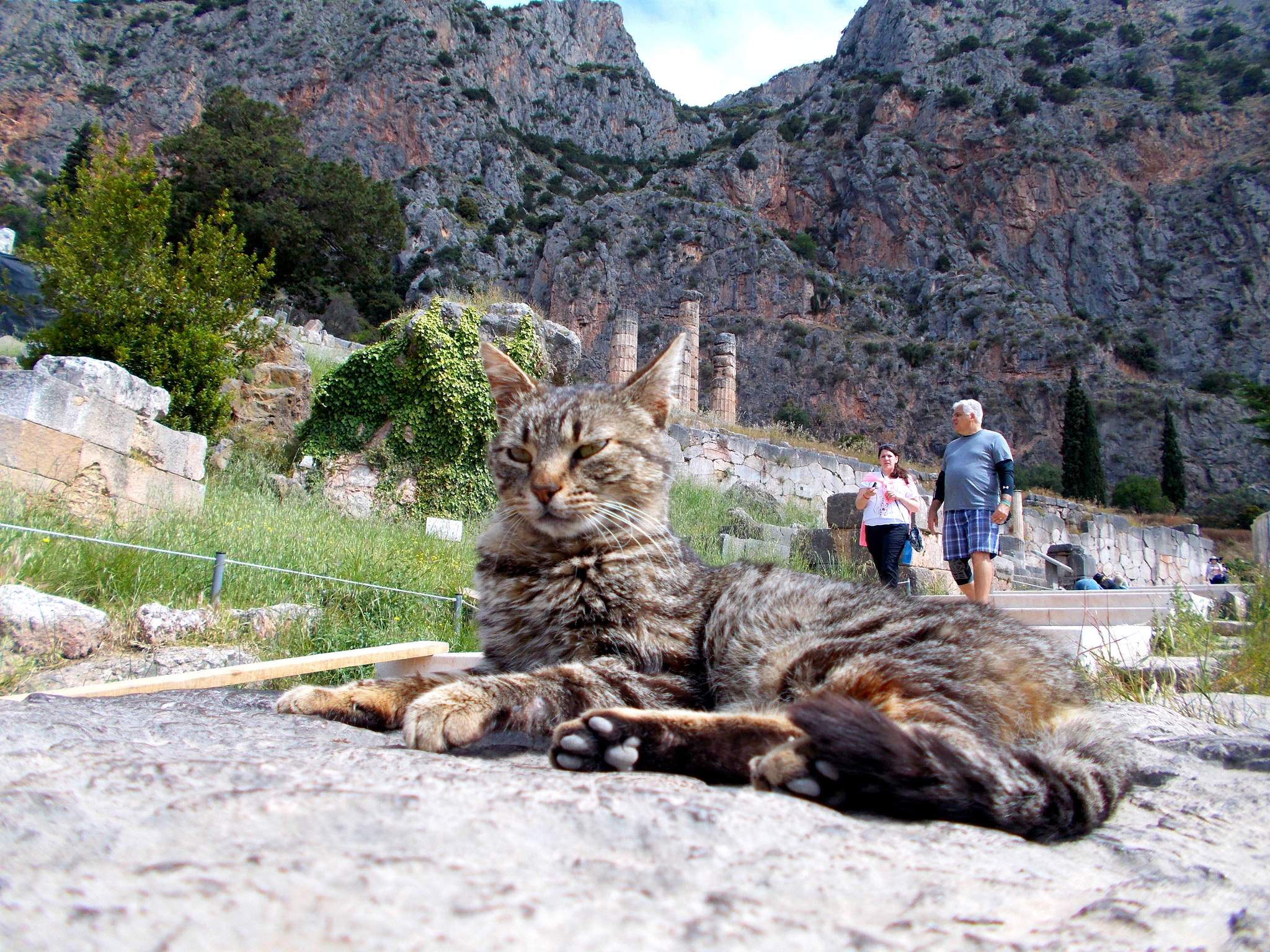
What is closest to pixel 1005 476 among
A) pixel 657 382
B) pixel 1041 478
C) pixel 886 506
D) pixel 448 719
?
pixel 886 506

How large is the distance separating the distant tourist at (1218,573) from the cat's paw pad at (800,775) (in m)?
19.0

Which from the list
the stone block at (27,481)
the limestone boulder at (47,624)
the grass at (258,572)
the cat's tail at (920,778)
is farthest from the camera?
the stone block at (27,481)

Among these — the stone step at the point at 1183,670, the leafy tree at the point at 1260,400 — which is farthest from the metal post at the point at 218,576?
the leafy tree at the point at 1260,400

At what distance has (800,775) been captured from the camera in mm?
1437

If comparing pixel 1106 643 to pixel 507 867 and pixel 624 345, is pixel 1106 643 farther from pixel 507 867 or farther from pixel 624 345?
pixel 624 345

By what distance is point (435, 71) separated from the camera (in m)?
58.5

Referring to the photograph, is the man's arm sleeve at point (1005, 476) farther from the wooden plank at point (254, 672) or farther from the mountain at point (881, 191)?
the mountain at point (881, 191)

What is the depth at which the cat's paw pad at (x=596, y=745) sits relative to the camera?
61.7 inches

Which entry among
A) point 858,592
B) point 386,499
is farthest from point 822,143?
point 858,592

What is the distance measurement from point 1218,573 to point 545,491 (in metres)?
21.8

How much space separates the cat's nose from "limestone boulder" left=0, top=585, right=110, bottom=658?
13.2 feet

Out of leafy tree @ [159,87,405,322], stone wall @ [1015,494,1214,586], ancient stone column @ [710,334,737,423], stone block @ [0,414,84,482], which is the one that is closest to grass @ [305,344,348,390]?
leafy tree @ [159,87,405,322]

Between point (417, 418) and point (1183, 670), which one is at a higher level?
point (417, 418)

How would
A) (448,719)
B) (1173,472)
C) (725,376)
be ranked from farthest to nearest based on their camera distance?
(1173,472)
(725,376)
(448,719)
